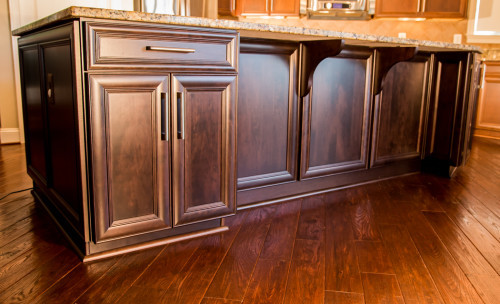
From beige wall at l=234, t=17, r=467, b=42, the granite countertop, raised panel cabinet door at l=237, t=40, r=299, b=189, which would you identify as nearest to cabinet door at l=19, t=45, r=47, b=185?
the granite countertop

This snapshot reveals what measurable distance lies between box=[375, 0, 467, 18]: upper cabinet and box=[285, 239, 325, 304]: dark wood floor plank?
373cm

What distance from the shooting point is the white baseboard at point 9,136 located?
3.88m

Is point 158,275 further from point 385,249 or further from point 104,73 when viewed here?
point 385,249

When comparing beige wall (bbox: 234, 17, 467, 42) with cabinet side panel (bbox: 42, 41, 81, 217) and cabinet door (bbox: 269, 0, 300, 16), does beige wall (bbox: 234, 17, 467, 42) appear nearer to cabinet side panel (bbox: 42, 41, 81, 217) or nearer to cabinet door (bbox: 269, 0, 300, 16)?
cabinet door (bbox: 269, 0, 300, 16)

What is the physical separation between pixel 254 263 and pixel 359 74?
4.64 ft

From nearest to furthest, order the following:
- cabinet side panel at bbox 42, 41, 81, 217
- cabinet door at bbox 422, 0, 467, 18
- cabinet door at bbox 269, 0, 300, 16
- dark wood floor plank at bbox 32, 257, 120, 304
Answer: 1. dark wood floor plank at bbox 32, 257, 120, 304
2. cabinet side panel at bbox 42, 41, 81, 217
3. cabinet door at bbox 422, 0, 467, 18
4. cabinet door at bbox 269, 0, 300, 16

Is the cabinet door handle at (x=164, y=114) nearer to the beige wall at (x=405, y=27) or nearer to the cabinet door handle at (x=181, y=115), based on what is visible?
the cabinet door handle at (x=181, y=115)

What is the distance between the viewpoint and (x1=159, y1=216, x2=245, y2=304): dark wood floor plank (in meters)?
1.38

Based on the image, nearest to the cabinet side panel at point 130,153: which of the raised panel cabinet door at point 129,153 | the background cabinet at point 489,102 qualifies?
the raised panel cabinet door at point 129,153

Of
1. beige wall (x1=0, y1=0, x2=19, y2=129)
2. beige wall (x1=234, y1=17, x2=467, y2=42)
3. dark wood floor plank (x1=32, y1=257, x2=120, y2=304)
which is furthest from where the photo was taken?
beige wall (x1=234, y1=17, x2=467, y2=42)

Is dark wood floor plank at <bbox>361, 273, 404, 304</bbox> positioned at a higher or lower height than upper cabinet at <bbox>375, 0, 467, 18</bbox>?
lower

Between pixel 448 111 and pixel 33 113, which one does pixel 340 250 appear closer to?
pixel 33 113

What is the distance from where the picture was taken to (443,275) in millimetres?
1560

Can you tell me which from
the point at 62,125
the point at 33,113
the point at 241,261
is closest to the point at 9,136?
the point at 33,113
